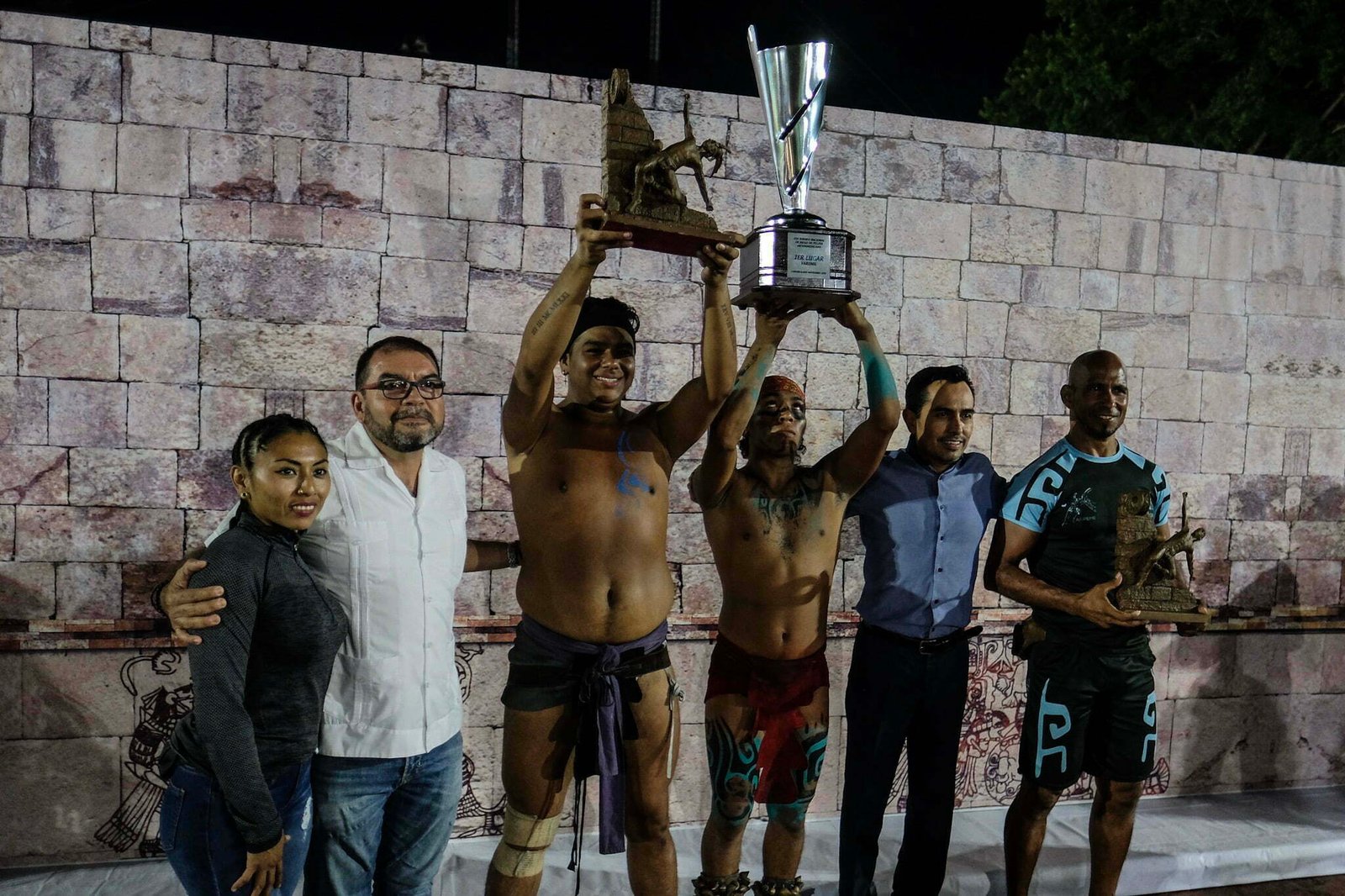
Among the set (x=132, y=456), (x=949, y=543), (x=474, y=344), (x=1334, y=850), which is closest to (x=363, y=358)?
(x=474, y=344)

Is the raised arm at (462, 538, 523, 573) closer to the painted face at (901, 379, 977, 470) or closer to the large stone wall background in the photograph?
the large stone wall background

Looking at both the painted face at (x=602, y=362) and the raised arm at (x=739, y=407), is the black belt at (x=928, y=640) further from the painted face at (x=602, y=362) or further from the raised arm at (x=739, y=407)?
the painted face at (x=602, y=362)

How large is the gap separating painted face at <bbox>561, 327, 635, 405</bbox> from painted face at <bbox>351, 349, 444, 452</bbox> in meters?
0.55

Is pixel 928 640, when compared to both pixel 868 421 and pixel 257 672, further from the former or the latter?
pixel 257 672

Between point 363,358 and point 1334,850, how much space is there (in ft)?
17.3

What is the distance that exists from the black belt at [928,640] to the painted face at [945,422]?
0.68 meters

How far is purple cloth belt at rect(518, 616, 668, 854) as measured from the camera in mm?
2863

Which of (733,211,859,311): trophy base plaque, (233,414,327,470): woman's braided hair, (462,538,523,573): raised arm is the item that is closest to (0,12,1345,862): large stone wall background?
(462,538,523,573): raised arm

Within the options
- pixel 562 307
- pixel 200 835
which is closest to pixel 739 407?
pixel 562 307

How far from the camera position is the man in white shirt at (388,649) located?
2.54 metres

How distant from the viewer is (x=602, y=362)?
300 centimetres

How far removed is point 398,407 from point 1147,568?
281cm

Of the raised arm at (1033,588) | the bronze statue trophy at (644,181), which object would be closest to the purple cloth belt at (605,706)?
the bronze statue trophy at (644,181)

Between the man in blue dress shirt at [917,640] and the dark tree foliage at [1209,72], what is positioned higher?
the dark tree foliage at [1209,72]
